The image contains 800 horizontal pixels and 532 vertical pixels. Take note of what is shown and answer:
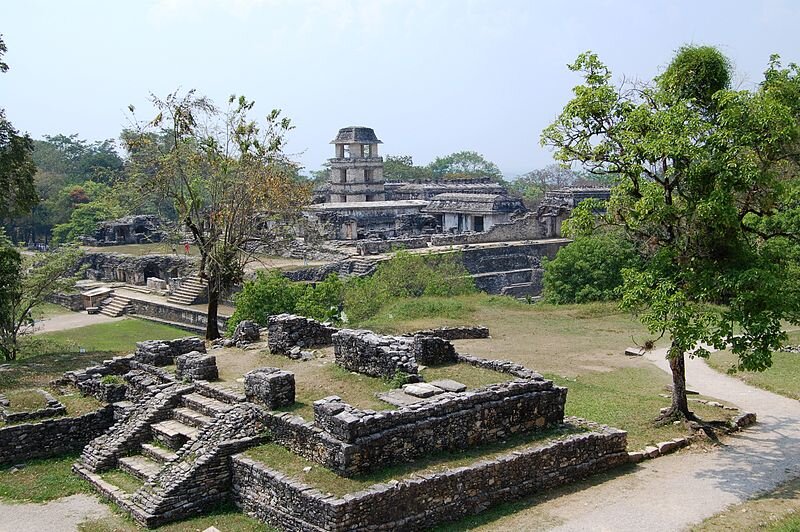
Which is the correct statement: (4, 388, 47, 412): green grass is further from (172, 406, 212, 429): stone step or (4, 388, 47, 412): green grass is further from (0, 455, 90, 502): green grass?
(172, 406, 212, 429): stone step

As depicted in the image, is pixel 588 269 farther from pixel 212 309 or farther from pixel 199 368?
pixel 199 368

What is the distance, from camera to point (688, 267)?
13.4 m

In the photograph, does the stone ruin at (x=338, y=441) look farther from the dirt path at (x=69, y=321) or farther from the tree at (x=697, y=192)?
the dirt path at (x=69, y=321)

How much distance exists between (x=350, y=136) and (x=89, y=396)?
4903 centimetres

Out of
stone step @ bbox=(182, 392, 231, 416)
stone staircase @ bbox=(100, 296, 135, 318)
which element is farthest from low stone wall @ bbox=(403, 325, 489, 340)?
stone staircase @ bbox=(100, 296, 135, 318)

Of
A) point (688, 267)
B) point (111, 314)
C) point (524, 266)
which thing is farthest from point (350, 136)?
point (688, 267)

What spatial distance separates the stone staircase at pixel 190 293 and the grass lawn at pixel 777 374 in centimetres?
2505

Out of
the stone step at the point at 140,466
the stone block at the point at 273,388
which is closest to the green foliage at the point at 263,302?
the stone step at the point at 140,466

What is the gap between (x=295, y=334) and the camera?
1739 centimetres

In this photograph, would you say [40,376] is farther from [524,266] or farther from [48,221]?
[48,221]

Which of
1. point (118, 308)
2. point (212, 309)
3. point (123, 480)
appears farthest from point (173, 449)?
point (118, 308)

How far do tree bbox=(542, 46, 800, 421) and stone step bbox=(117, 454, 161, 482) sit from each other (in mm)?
8787

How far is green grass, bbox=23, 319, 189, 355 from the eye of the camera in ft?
103

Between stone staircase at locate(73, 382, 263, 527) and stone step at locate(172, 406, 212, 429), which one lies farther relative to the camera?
stone step at locate(172, 406, 212, 429)
